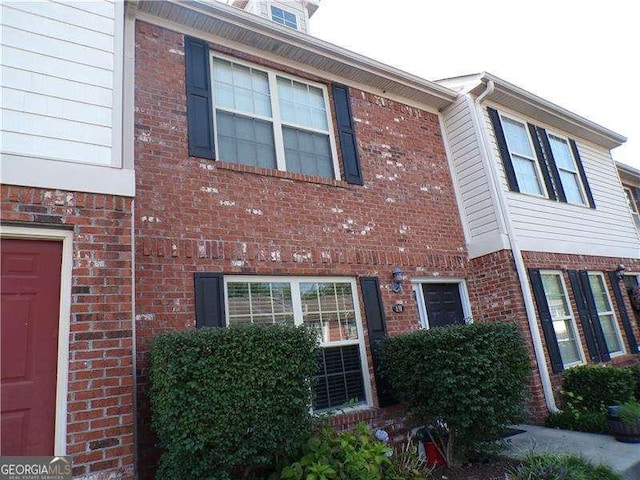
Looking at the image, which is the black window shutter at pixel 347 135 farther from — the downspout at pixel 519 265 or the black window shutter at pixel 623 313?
the black window shutter at pixel 623 313

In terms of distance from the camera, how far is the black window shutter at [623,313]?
850cm

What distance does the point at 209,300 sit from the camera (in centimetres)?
448

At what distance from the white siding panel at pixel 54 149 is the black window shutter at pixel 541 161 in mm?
7993

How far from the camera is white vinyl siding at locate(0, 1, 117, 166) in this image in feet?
11.0

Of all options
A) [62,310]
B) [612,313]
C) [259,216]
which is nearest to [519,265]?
[612,313]

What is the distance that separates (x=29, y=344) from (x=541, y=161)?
8.93 meters

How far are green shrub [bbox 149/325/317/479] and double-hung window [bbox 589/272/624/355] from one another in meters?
7.48

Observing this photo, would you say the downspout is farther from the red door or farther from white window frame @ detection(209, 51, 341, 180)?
the red door

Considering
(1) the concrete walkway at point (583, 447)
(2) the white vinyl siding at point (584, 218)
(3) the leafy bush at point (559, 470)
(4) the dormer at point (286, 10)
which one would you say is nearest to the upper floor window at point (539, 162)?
(2) the white vinyl siding at point (584, 218)

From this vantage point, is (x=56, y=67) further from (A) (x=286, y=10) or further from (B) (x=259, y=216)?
(A) (x=286, y=10)

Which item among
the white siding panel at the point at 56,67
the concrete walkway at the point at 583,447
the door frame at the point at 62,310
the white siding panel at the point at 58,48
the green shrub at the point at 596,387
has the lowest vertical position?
the concrete walkway at the point at 583,447

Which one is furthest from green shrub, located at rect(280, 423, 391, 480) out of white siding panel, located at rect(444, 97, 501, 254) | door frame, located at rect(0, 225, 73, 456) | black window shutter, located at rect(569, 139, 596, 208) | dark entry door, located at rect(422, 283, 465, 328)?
black window shutter, located at rect(569, 139, 596, 208)

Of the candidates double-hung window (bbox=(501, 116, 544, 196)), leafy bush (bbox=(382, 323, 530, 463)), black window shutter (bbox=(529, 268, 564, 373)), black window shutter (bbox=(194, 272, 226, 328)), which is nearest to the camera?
leafy bush (bbox=(382, 323, 530, 463))

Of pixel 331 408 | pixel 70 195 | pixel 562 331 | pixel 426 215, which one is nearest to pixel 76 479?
pixel 70 195
